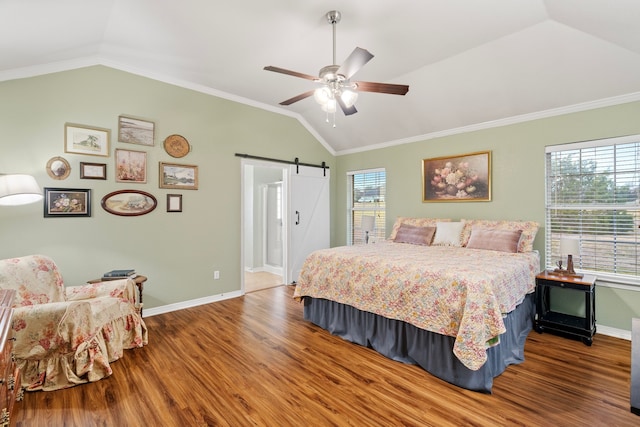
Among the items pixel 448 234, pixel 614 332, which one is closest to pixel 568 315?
pixel 614 332

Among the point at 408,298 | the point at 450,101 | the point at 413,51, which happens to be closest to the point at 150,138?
the point at 413,51

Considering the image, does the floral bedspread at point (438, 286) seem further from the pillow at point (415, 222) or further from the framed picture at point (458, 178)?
the framed picture at point (458, 178)

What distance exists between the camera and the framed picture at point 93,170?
3.38 m

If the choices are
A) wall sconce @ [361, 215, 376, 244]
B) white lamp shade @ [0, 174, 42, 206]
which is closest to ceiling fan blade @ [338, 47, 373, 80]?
white lamp shade @ [0, 174, 42, 206]

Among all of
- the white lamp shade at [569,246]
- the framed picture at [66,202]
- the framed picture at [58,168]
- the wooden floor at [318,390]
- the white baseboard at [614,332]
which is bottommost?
the wooden floor at [318,390]

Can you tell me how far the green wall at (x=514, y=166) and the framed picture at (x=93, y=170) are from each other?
4.04m

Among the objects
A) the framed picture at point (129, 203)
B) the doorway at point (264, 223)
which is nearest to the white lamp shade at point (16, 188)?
the framed picture at point (129, 203)

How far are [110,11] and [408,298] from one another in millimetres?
3436

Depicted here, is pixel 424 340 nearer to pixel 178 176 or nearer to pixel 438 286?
pixel 438 286

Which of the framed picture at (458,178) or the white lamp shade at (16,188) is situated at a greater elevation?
the framed picture at (458,178)

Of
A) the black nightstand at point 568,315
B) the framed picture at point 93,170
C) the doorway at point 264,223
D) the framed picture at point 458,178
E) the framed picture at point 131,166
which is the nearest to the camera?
the black nightstand at point 568,315

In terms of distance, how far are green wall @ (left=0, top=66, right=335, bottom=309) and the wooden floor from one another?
3.81ft

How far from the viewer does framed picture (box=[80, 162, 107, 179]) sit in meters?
3.38

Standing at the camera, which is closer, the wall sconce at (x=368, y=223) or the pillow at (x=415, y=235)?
the pillow at (x=415, y=235)
